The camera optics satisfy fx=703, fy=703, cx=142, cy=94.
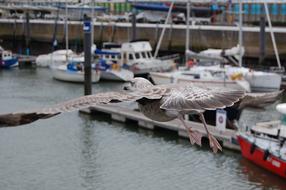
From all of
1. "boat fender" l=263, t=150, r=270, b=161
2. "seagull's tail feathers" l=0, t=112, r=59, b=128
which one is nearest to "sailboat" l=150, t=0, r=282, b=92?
"boat fender" l=263, t=150, r=270, b=161

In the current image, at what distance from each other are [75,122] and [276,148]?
10.2 meters

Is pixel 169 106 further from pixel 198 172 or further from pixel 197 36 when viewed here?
pixel 197 36

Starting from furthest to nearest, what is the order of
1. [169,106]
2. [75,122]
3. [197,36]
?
[197,36] → [75,122] → [169,106]

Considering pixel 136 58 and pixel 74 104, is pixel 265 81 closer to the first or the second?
pixel 136 58

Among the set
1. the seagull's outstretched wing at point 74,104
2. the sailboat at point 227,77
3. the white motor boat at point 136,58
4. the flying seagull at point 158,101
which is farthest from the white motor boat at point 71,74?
the seagull's outstretched wing at point 74,104

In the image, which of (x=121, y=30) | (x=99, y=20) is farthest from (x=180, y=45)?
(x=99, y=20)

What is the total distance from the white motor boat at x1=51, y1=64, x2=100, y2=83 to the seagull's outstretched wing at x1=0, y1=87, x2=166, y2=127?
31217mm

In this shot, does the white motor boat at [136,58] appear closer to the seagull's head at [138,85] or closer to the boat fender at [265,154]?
the boat fender at [265,154]

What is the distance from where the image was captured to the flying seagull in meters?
8.23

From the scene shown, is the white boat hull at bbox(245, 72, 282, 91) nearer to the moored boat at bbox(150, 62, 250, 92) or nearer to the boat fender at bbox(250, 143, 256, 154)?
the moored boat at bbox(150, 62, 250, 92)

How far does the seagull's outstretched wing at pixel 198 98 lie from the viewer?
810 cm

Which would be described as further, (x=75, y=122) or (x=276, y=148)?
(x=75, y=122)

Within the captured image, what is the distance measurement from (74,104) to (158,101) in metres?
1.12

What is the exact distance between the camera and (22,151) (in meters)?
22.5
